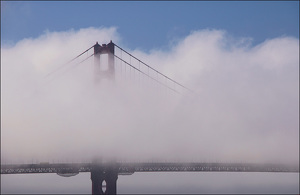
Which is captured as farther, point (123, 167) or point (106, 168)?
point (123, 167)

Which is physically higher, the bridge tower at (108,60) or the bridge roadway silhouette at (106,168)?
the bridge tower at (108,60)

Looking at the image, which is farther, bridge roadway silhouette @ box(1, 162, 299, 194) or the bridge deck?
the bridge deck

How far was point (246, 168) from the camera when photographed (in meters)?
120

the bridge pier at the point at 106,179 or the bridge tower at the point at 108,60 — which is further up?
the bridge tower at the point at 108,60

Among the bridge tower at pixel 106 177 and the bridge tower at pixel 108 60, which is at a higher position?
the bridge tower at pixel 108 60

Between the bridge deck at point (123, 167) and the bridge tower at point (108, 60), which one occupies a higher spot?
the bridge tower at point (108, 60)

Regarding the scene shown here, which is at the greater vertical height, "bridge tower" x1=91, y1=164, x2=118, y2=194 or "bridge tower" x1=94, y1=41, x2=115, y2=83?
"bridge tower" x1=94, y1=41, x2=115, y2=83

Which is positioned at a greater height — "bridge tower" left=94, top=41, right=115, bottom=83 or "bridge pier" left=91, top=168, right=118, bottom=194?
"bridge tower" left=94, top=41, right=115, bottom=83

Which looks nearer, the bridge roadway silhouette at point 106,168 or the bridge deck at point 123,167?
the bridge roadway silhouette at point 106,168

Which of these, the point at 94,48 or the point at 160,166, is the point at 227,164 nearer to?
the point at 160,166

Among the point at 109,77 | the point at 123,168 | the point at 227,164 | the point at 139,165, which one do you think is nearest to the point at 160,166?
the point at 139,165

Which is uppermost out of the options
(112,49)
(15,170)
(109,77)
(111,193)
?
(112,49)

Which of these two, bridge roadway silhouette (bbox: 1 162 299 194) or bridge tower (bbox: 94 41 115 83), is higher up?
bridge tower (bbox: 94 41 115 83)

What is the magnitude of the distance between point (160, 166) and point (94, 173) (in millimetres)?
25189
